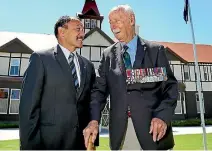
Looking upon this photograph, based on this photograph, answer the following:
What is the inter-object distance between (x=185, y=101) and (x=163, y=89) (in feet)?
82.0

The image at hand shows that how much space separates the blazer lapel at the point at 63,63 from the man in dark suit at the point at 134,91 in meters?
0.29

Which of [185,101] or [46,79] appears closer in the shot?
[46,79]

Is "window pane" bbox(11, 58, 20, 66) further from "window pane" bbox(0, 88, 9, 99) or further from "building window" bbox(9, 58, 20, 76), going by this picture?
"window pane" bbox(0, 88, 9, 99)

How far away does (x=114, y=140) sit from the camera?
7.14 feet

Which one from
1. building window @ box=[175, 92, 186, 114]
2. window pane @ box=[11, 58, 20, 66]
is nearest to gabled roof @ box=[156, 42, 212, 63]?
building window @ box=[175, 92, 186, 114]

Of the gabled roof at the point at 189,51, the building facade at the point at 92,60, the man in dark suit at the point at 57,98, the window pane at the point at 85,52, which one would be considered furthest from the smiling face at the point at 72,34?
the gabled roof at the point at 189,51

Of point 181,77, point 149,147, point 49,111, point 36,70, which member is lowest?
point 149,147

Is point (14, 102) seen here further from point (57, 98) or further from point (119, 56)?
point (119, 56)

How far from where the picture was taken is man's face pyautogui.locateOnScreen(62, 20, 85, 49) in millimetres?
2623

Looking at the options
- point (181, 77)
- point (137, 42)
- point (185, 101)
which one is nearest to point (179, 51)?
point (181, 77)

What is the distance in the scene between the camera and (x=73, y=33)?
8.60ft

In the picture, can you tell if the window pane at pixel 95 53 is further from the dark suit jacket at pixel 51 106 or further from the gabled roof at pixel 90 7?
the dark suit jacket at pixel 51 106

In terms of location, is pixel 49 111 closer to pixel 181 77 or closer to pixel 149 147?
pixel 149 147

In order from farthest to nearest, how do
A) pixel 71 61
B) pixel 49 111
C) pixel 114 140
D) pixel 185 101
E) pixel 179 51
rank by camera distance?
pixel 179 51, pixel 185 101, pixel 71 61, pixel 49 111, pixel 114 140
